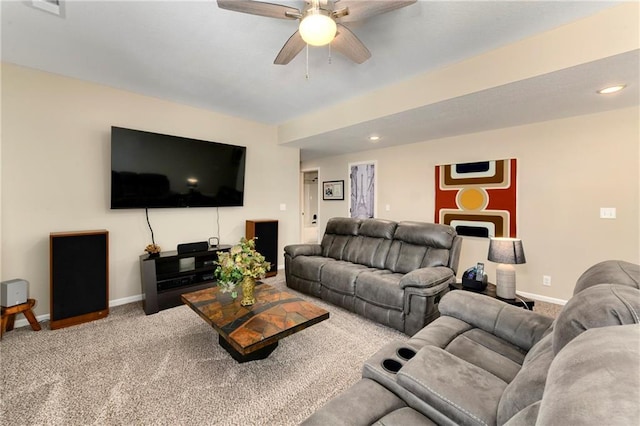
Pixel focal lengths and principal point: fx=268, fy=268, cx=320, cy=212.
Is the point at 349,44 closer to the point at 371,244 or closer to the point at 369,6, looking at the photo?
the point at 369,6

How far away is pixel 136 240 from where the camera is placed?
133 inches

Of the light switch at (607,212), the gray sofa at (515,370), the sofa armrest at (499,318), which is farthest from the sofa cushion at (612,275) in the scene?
the light switch at (607,212)

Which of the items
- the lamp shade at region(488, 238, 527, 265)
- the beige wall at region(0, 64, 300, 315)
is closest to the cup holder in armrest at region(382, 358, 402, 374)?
the lamp shade at region(488, 238, 527, 265)

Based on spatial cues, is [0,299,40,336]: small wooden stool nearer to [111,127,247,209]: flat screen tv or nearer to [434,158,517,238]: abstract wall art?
[111,127,247,209]: flat screen tv

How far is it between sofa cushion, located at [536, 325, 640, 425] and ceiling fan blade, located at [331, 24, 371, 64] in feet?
6.45

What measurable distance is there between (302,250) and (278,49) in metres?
Result: 2.43

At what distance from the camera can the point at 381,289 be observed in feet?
8.74

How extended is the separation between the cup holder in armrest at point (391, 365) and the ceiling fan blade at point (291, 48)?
6.63ft

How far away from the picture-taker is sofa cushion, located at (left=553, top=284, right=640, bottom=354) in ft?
2.87

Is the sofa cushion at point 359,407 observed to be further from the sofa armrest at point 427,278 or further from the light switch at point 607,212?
the light switch at point 607,212

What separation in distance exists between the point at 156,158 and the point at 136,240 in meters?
1.07

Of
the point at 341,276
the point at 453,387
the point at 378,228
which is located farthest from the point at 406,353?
the point at 378,228

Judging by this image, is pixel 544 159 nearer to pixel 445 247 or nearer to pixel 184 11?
pixel 445 247

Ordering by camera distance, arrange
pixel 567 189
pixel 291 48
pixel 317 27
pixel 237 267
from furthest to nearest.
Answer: pixel 567 189
pixel 237 267
pixel 291 48
pixel 317 27
